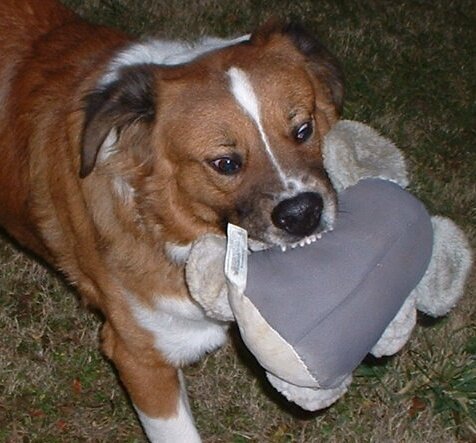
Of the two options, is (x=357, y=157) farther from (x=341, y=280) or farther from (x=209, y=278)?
(x=209, y=278)

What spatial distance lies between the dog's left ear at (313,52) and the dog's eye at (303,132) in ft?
1.02

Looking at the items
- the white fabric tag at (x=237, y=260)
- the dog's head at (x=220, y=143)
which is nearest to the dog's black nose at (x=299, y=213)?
the dog's head at (x=220, y=143)

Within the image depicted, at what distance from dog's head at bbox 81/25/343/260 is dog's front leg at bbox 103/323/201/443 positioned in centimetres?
48

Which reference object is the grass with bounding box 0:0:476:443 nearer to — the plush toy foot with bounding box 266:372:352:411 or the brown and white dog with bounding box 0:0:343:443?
the brown and white dog with bounding box 0:0:343:443

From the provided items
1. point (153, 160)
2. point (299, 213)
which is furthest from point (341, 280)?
point (153, 160)

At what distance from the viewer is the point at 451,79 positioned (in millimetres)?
6258

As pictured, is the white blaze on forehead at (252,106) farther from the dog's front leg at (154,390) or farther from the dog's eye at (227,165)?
the dog's front leg at (154,390)

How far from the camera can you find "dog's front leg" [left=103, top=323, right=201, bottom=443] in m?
3.58

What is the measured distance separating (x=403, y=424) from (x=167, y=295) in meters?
1.29

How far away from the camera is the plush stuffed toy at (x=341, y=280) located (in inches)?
116

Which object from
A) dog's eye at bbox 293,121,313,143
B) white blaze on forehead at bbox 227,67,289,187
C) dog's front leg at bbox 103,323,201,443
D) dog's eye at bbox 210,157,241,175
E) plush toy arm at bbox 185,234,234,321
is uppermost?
white blaze on forehead at bbox 227,67,289,187

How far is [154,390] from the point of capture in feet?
11.9

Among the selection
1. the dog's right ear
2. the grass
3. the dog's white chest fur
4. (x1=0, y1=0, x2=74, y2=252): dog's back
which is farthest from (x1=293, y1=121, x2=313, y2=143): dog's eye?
the grass

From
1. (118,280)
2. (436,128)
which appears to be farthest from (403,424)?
(436,128)
